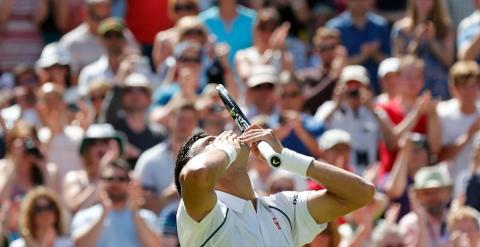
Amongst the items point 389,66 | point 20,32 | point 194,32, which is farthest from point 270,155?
point 20,32

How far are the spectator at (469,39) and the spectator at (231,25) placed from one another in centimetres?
201

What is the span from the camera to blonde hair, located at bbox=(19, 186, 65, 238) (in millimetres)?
9719

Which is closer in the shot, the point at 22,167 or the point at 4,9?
the point at 22,167

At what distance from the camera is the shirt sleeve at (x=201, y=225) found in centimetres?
590

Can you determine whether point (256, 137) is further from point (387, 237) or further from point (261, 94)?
point (261, 94)

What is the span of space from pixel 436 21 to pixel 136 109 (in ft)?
10.0

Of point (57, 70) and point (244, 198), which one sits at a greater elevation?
point (244, 198)

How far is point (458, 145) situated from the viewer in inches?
448

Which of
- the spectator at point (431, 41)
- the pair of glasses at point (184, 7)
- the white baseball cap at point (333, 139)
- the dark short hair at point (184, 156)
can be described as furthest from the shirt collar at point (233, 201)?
the pair of glasses at point (184, 7)

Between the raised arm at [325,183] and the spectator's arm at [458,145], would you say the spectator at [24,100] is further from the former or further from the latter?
the raised arm at [325,183]

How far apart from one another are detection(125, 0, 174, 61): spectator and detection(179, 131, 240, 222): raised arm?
27.4 feet

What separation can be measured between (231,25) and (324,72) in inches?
50.8

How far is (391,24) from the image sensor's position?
571 inches

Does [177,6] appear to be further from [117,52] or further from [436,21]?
[436,21]
